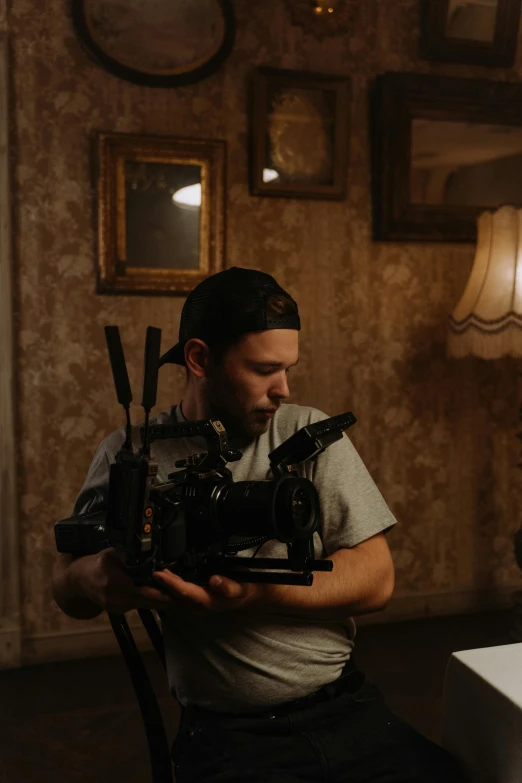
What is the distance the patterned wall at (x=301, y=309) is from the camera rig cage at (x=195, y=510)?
159cm

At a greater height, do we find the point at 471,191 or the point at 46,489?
the point at 471,191

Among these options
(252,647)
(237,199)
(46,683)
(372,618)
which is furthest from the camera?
(372,618)

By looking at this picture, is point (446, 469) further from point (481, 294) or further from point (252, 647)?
point (252, 647)

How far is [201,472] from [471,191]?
7.15ft

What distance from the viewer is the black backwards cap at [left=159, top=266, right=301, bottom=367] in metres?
1.16

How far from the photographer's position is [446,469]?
109 inches

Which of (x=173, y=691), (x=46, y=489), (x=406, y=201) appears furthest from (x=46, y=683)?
(x=406, y=201)

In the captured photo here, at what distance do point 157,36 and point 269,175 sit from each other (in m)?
0.57

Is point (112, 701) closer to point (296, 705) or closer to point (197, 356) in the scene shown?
point (296, 705)

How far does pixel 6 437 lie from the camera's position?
2.35 m

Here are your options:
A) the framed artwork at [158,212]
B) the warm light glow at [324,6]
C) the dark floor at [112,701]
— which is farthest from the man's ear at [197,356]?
the warm light glow at [324,6]

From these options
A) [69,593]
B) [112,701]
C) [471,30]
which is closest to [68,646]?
[112,701]

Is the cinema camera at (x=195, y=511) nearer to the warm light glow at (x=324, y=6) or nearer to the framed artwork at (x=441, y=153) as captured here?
the framed artwork at (x=441, y=153)

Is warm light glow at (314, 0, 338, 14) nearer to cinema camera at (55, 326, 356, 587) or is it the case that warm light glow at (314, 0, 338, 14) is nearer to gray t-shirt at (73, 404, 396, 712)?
gray t-shirt at (73, 404, 396, 712)
